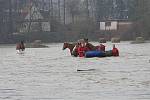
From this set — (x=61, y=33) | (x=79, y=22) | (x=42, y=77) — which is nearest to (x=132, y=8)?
(x=79, y=22)

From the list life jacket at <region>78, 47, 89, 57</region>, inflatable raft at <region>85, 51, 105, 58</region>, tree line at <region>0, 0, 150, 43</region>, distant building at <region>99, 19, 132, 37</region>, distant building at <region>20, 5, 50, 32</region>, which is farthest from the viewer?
distant building at <region>20, 5, 50, 32</region>

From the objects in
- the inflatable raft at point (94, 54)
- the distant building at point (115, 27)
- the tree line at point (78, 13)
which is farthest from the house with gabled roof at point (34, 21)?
the inflatable raft at point (94, 54)

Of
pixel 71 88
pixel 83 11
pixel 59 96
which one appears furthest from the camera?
pixel 83 11

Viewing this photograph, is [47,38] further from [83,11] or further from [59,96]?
[59,96]

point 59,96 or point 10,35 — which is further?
point 10,35

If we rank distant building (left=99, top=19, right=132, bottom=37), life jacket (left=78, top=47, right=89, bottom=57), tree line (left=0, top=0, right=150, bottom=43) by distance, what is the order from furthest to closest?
distant building (left=99, top=19, right=132, bottom=37) < tree line (left=0, top=0, right=150, bottom=43) < life jacket (left=78, top=47, right=89, bottom=57)

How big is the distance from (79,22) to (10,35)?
899 inches

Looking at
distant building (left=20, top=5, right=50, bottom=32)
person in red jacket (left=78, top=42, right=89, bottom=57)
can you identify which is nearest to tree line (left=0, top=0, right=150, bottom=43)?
distant building (left=20, top=5, right=50, bottom=32)

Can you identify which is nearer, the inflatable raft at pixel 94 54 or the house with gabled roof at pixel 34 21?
the inflatable raft at pixel 94 54

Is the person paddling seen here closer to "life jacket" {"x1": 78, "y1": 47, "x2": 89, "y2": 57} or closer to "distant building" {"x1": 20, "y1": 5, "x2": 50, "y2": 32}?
"life jacket" {"x1": 78, "y1": 47, "x2": 89, "y2": 57}

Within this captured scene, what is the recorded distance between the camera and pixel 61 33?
112 m

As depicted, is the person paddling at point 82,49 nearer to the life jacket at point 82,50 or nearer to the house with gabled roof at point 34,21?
the life jacket at point 82,50

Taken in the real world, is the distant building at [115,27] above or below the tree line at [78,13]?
below

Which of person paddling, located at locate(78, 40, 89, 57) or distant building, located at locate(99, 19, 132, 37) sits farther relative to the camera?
distant building, located at locate(99, 19, 132, 37)
